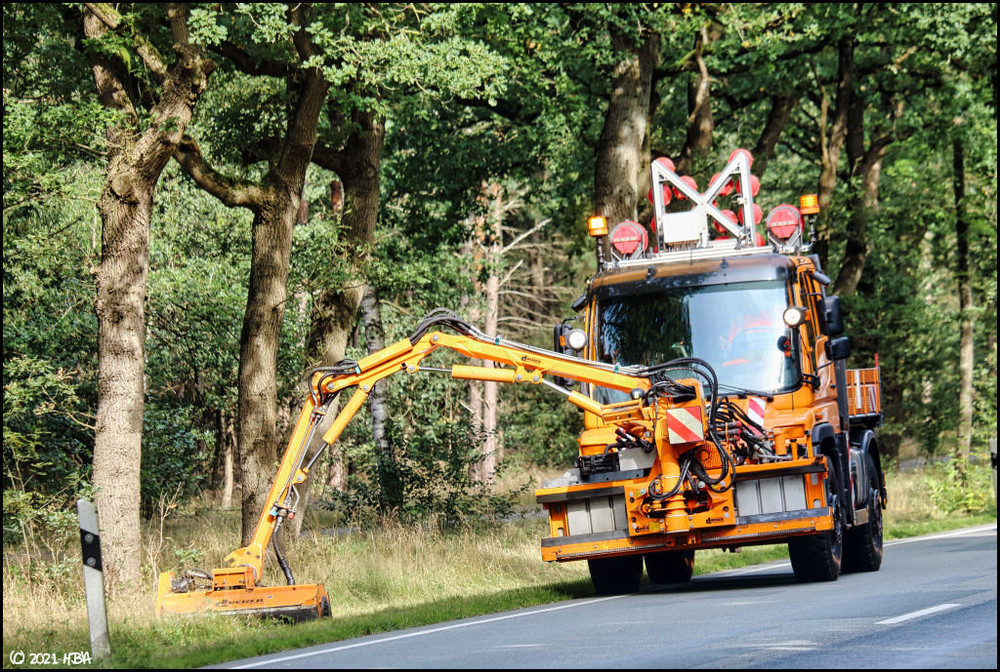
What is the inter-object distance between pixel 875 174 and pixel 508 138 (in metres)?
13.0

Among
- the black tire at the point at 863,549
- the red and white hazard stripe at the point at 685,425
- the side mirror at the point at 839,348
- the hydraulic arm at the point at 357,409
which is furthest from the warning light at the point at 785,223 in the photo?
the red and white hazard stripe at the point at 685,425

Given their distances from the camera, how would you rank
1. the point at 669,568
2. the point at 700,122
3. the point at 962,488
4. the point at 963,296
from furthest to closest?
the point at 963,296 → the point at 962,488 → the point at 700,122 → the point at 669,568

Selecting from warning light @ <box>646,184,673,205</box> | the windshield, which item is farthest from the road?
warning light @ <box>646,184,673,205</box>

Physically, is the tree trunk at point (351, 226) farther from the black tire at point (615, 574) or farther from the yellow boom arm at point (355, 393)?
the black tire at point (615, 574)

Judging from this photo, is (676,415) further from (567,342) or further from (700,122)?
(700,122)

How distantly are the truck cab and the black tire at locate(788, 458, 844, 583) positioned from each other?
0.07 feet

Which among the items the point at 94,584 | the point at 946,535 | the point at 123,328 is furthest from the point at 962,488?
the point at 94,584

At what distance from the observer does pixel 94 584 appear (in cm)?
1041

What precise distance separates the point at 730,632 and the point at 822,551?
13.4ft

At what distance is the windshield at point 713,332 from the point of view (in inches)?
553

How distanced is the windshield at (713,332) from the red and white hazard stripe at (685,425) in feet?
3.94

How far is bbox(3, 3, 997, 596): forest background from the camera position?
53.2ft

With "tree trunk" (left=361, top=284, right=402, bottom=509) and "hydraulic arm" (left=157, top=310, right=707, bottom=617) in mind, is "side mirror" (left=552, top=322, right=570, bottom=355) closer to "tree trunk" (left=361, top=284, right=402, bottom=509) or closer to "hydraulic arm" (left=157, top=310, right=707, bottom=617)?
"hydraulic arm" (left=157, top=310, right=707, bottom=617)

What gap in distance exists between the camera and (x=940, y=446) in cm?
3800
